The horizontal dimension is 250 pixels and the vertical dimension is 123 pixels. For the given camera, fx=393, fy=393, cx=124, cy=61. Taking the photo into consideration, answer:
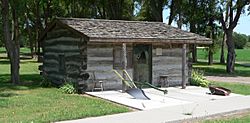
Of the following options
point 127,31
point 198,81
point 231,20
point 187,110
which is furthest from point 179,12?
point 187,110

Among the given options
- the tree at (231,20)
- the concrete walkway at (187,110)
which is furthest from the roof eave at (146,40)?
the tree at (231,20)

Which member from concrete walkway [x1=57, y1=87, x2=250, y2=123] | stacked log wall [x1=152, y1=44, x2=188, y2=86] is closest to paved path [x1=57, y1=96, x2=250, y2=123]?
concrete walkway [x1=57, y1=87, x2=250, y2=123]

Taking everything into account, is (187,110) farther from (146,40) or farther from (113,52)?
(113,52)

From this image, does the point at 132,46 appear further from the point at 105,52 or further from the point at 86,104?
the point at 86,104

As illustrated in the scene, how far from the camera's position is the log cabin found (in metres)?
16.7

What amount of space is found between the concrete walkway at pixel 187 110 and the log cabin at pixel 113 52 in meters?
2.85

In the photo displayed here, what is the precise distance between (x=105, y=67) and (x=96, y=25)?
2253mm

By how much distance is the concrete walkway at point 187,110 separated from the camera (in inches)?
410

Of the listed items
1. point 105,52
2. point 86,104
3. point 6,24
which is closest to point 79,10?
point 6,24

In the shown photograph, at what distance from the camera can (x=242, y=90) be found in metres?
18.0

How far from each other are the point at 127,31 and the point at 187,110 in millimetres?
6943

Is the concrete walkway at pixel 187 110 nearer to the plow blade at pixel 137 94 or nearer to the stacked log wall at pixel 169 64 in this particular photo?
the plow blade at pixel 137 94

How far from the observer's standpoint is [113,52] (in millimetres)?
17453

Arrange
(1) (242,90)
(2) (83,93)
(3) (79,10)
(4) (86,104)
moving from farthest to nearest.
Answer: (3) (79,10) < (1) (242,90) < (2) (83,93) < (4) (86,104)
